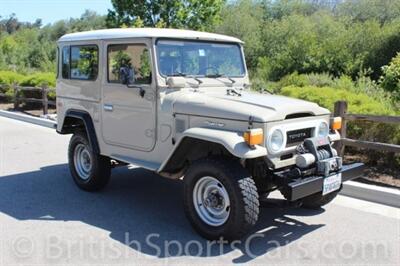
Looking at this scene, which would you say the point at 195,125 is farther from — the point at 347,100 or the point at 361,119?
the point at 347,100

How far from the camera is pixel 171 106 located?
516cm

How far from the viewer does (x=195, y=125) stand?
4934mm

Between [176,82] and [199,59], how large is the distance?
0.57m

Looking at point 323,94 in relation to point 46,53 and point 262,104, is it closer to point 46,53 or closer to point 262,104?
point 262,104

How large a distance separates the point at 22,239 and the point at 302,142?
10.1ft

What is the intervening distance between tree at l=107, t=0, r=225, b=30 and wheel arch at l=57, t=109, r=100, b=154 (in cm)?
1414

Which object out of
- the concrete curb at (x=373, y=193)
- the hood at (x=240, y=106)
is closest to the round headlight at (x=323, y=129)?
the hood at (x=240, y=106)

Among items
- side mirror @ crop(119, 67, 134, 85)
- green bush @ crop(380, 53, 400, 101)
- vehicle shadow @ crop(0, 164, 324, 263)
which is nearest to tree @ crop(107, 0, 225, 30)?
green bush @ crop(380, 53, 400, 101)

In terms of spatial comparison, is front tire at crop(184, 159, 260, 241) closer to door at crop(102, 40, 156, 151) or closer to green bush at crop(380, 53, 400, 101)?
door at crop(102, 40, 156, 151)

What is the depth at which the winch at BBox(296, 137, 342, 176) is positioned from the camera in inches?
180

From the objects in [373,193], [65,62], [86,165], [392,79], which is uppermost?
[65,62]

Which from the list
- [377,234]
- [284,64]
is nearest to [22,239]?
[377,234]

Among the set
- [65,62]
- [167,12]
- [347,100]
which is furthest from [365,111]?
[167,12]

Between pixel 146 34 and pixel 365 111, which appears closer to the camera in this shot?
pixel 146 34
